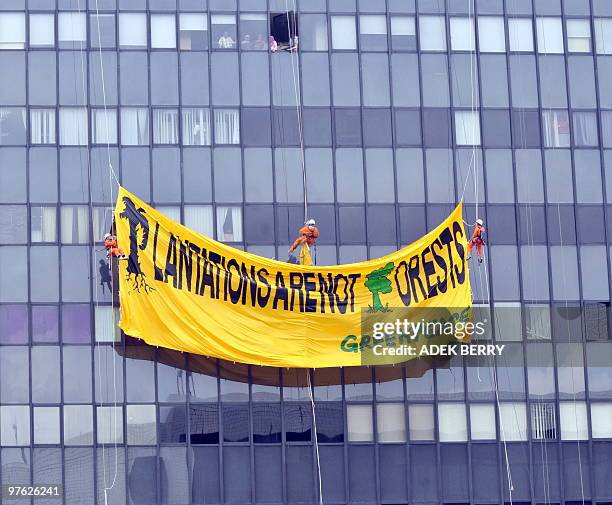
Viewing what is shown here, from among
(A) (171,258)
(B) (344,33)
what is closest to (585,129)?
(B) (344,33)

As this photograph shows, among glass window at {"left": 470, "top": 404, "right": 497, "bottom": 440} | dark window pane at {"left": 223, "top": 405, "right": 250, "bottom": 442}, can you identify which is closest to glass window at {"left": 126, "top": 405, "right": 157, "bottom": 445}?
dark window pane at {"left": 223, "top": 405, "right": 250, "bottom": 442}

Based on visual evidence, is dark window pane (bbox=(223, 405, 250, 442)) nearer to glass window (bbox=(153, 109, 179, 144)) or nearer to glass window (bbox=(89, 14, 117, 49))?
glass window (bbox=(153, 109, 179, 144))

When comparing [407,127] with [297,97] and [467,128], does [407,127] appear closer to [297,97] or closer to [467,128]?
[467,128]

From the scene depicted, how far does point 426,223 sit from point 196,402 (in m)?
9.30

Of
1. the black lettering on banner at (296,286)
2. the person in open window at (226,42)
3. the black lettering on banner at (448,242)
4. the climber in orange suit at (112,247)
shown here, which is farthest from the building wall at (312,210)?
the black lettering on banner at (296,286)

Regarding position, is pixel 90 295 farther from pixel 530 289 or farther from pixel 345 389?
pixel 530 289

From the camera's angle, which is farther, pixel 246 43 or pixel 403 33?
pixel 403 33

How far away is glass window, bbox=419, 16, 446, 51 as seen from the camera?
2181 inches

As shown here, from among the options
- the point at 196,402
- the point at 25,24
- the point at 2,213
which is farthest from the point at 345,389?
the point at 25,24

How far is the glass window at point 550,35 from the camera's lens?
55.9 meters

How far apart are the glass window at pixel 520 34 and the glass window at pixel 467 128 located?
107 inches

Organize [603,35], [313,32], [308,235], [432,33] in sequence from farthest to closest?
[603,35] → [432,33] → [313,32] → [308,235]

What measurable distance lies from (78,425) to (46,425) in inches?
38.6

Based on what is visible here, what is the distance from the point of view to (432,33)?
5553cm
